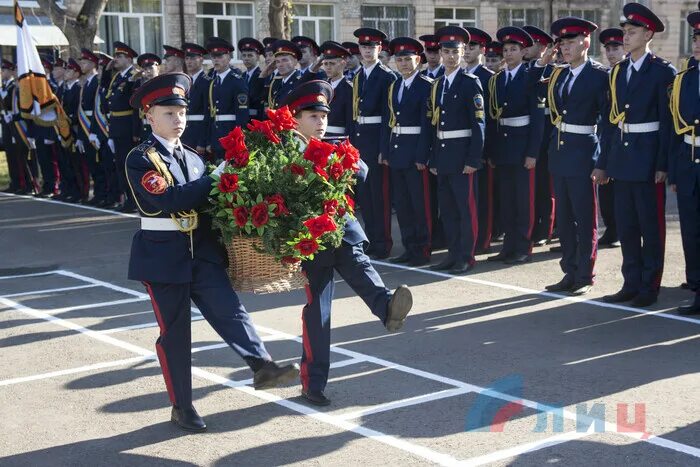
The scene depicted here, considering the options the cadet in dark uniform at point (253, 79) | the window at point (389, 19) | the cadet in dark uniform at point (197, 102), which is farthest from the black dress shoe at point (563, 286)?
the window at point (389, 19)

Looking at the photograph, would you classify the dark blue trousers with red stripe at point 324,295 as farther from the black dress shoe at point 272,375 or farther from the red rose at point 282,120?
the red rose at point 282,120

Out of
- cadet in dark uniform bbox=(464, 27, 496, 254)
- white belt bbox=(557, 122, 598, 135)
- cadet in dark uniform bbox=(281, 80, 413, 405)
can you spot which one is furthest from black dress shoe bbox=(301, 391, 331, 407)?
cadet in dark uniform bbox=(464, 27, 496, 254)

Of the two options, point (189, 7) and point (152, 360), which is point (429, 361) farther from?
point (189, 7)

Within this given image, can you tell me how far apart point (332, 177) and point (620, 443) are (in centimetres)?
195

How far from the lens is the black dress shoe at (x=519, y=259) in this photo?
10.1 meters

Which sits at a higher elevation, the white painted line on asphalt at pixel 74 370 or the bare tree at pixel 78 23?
the bare tree at pixel 78 23

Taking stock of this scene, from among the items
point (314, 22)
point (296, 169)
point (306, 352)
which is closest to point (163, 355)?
point (306, 352)

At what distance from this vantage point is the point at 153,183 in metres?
5.08

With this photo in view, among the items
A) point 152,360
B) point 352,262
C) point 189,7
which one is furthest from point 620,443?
point 189,7

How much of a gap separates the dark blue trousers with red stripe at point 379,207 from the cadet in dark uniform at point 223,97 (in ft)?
8.54

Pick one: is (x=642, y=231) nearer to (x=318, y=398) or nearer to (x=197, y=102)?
(x=318, y=398)

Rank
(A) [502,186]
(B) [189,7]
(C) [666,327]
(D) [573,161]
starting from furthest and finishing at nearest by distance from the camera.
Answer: (B) [189,7], (A) [502,186], (D) [573,161], (C) [666,327]

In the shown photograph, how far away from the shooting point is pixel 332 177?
207 inches

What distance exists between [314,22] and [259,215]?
31.0 m
